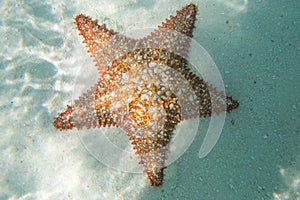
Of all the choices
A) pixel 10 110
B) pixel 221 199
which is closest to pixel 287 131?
pixel 221 199

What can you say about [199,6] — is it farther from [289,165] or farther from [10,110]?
[10,110]

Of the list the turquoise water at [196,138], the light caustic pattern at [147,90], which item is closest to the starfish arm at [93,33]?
the light caustic pattern at [147,90]

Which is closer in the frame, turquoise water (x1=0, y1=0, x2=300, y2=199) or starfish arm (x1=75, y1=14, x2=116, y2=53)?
starfish arm (x1=75, y1=14, x2=116, y2=53)

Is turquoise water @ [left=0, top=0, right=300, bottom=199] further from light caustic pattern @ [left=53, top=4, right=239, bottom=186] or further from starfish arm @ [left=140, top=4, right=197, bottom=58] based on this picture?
starfish arm @ [left=140, top=4, right=197, bottom=58]

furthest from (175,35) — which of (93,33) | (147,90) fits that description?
(93,33)

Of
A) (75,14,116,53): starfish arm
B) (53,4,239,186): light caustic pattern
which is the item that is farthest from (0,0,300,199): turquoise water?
(75,14,116,53): starfish arm

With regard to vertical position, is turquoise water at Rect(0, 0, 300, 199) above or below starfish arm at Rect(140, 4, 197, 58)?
below

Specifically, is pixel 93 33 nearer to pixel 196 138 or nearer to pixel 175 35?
pixel 175 35

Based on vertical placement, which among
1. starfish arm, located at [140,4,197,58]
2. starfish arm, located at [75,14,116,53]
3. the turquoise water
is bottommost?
the turquoise water

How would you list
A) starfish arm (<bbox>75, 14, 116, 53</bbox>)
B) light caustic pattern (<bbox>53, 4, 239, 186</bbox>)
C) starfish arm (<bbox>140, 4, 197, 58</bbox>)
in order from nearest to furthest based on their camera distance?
light caustic pattern (<bbox>53, 4, 239, 186</bbox>), starfish arm (<bbox>140, 4, 197, 58</bbox>), starfish arm (<bbox>75, 14, 116, 53</bbox>)
